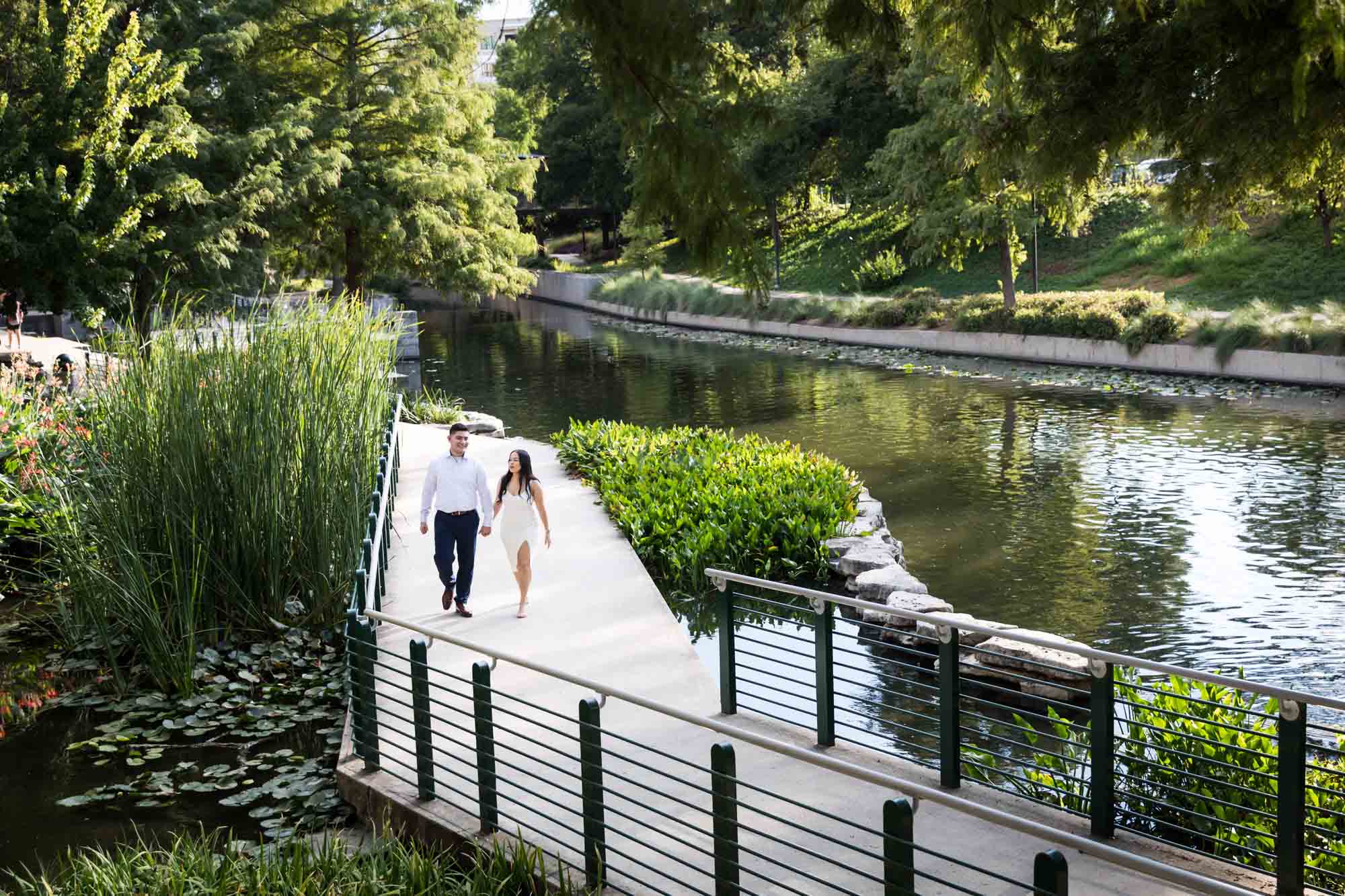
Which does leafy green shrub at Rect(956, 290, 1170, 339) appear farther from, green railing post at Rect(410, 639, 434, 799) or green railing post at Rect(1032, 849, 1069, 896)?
green railing post at Rect(1032, 849, 1069, 896)

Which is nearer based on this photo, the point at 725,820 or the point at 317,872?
the point at 725,820

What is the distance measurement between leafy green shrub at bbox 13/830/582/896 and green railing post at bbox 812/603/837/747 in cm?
205

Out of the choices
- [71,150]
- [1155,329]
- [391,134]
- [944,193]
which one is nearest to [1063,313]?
[1155,329]

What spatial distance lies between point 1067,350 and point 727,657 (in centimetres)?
2283

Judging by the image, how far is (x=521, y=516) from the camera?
10.4 m

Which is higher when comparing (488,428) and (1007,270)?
(1007,270)

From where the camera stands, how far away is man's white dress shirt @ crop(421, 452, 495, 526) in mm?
10477

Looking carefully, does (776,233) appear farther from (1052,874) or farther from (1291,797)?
(1052,874)

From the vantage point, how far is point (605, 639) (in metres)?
9.55

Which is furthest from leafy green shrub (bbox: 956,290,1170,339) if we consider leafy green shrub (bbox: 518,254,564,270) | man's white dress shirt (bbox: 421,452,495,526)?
leafy green shrub (bbox: 518,254,564,270)

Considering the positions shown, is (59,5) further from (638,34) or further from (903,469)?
(638,34)

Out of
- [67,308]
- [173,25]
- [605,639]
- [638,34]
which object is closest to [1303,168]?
[638,34]

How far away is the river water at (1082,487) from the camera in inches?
440

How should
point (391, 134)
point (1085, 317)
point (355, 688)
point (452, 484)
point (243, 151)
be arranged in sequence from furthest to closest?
point (391, 134) < point (1085, 317) < point (243, 151) < point (452, 484) < point (355, 688)
